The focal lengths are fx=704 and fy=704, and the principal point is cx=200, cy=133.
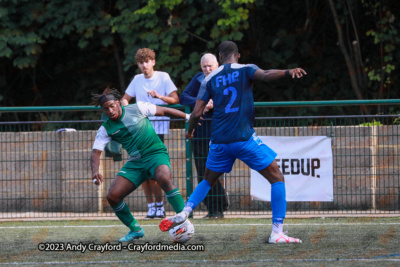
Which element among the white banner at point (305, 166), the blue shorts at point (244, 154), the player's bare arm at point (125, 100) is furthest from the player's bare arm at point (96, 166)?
the white banner at point (305, 166)

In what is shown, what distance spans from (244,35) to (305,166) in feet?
23.5

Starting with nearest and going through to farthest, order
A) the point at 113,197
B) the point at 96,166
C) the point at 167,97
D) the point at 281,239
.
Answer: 1. the point at 281,239
2. the point at 96,166
3. the point at 113,197
4. the point at 167,97

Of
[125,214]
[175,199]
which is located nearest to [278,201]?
[175,199]

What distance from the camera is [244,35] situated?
16281 mm

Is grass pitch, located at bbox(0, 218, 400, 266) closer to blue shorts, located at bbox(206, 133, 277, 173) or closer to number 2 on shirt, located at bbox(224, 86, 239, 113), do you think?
blue shorts, located at bbox(206, 133, 277, 173)

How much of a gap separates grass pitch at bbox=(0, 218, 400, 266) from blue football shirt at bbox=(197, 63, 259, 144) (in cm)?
111

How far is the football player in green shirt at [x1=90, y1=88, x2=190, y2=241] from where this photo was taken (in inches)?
295

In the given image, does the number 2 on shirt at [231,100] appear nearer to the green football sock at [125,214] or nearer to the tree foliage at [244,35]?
the green football sock at [125,214]

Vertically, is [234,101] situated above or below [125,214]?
above

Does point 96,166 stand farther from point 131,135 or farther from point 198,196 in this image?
point 198,196

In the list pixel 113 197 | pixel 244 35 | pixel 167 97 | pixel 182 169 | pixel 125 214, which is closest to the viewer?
pixel 113 197

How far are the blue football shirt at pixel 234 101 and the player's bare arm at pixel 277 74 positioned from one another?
14cm

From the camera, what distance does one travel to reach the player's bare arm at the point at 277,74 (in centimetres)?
639

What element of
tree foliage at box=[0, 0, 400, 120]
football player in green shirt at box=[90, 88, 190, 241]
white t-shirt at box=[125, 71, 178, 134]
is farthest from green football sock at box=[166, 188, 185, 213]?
tree foliage at box=[0, 0, 400, 120]
